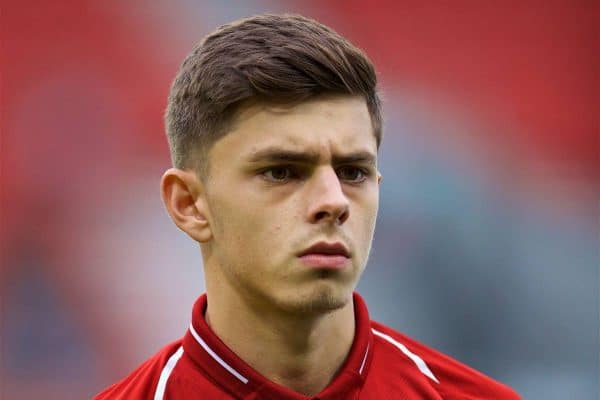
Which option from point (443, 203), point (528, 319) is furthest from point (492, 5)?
point (528, 319)

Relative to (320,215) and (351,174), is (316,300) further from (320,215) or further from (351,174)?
(351,174)

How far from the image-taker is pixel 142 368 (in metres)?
2.20

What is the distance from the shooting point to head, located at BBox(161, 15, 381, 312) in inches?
69.6

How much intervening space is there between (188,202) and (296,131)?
0.36 m

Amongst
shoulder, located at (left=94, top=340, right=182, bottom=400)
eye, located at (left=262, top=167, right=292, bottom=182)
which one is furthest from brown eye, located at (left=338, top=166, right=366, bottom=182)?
shoulder, located at (left=94, top=340, right=182, bottom=400)

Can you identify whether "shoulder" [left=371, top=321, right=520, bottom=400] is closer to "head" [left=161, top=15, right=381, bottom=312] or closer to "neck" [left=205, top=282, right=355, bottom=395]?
"neck" [left=205, top=282, right=355, bottom=395]

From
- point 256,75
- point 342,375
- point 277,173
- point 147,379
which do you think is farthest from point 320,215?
point 147,379

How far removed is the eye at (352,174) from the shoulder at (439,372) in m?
0.50

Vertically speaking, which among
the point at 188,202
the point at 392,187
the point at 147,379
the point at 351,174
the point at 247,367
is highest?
the point at 351,174

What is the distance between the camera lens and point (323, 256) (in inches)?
69.0

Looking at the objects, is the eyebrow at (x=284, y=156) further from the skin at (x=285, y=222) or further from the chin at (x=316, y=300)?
the chin at (x=316, y=300)

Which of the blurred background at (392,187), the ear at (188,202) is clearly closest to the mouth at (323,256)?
the ear at (188,202)

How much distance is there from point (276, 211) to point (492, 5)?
2.82 m

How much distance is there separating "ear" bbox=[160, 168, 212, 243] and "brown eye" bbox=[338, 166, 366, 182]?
0.32 metres
